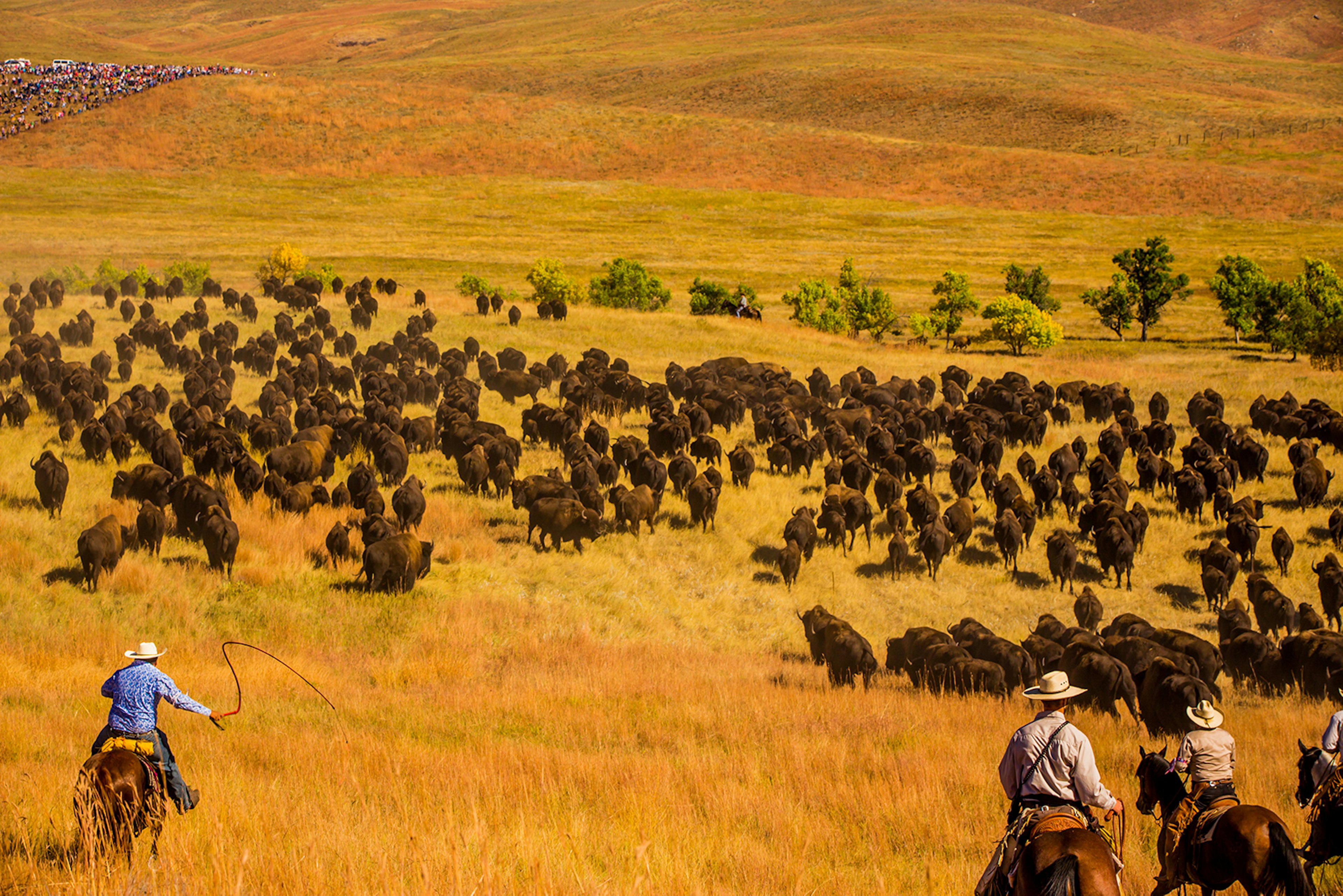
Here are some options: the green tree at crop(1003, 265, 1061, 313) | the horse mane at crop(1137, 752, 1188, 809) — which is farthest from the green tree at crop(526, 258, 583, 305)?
the horse mane at crop(1137, 752, 1188, 809)

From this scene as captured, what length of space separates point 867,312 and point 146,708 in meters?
52.3

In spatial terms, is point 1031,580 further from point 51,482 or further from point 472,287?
point 472,287

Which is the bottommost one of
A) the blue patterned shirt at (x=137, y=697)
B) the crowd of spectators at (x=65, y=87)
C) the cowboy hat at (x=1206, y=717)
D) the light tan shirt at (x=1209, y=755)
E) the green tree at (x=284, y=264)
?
the light tan shirt at (x=1209, y=755)

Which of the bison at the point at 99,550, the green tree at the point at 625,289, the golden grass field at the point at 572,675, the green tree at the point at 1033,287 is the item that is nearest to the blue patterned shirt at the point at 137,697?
the golden grass field at the point at 572,675

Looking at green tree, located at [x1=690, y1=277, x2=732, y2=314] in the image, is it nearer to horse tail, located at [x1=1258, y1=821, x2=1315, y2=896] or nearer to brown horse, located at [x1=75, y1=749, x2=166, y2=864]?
brown horse, located at [x1=75, y1=749, x2=166, y2=864]

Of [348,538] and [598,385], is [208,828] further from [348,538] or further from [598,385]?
[598,385]

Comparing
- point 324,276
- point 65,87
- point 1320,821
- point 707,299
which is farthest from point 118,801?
point 65,87

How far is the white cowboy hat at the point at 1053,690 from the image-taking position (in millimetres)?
6992

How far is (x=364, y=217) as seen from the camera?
90.2 m

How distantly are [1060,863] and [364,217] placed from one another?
91881 mm

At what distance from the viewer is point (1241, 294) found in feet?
183

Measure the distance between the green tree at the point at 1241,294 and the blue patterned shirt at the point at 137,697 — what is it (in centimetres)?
5922

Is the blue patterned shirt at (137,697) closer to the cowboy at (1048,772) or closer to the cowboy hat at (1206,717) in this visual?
the cowboy at (1048,772)

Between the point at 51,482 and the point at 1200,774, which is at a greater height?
the point at 1200,774
